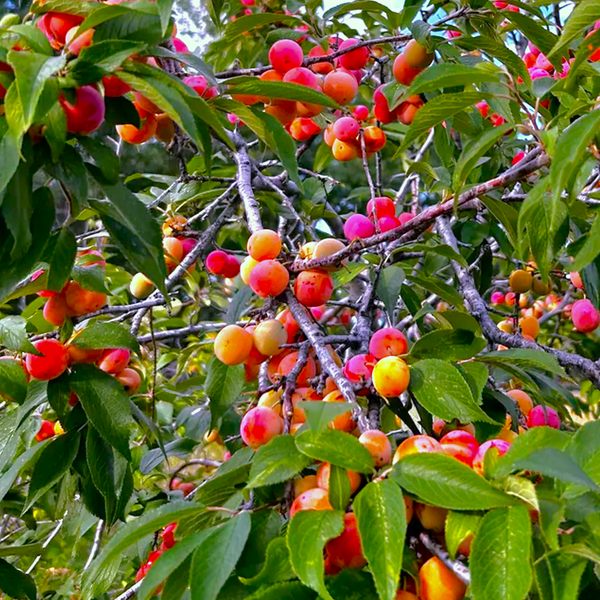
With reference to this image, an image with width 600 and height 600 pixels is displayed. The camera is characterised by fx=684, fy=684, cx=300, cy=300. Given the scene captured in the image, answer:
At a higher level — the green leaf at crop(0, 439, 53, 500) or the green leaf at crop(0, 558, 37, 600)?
the green leaf at crop(0, 439, 53, 500)

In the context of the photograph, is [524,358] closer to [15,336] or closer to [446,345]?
[446,345]

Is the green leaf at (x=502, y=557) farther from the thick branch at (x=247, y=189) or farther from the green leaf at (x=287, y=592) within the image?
the thick branch at (x=247, y=189)

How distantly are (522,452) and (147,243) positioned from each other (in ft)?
1.33

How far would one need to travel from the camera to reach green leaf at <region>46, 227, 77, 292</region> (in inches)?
31.4

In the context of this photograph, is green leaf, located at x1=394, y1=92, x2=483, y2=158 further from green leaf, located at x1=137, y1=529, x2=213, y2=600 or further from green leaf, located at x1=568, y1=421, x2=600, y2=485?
green leaf, located at x1=137, y1=529, x2=213, y2=600

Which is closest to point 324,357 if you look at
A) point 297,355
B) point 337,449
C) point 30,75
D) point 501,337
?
point 297,355

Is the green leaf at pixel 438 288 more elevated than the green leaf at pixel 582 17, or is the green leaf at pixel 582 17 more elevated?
the green leaf at pixel 582 17

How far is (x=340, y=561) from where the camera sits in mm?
620

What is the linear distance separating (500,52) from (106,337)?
0.76 m

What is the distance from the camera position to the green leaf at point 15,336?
0.87m

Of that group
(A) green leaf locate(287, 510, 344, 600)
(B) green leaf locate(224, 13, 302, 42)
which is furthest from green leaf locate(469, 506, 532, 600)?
(B) green leaf locate(224, 13, 302, 42)

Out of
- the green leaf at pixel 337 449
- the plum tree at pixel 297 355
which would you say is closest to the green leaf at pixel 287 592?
the plum tree at pixel 297 355

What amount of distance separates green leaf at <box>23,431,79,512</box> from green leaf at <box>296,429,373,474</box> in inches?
19.7

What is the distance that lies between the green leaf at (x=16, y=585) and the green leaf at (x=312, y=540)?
2.37 ft
